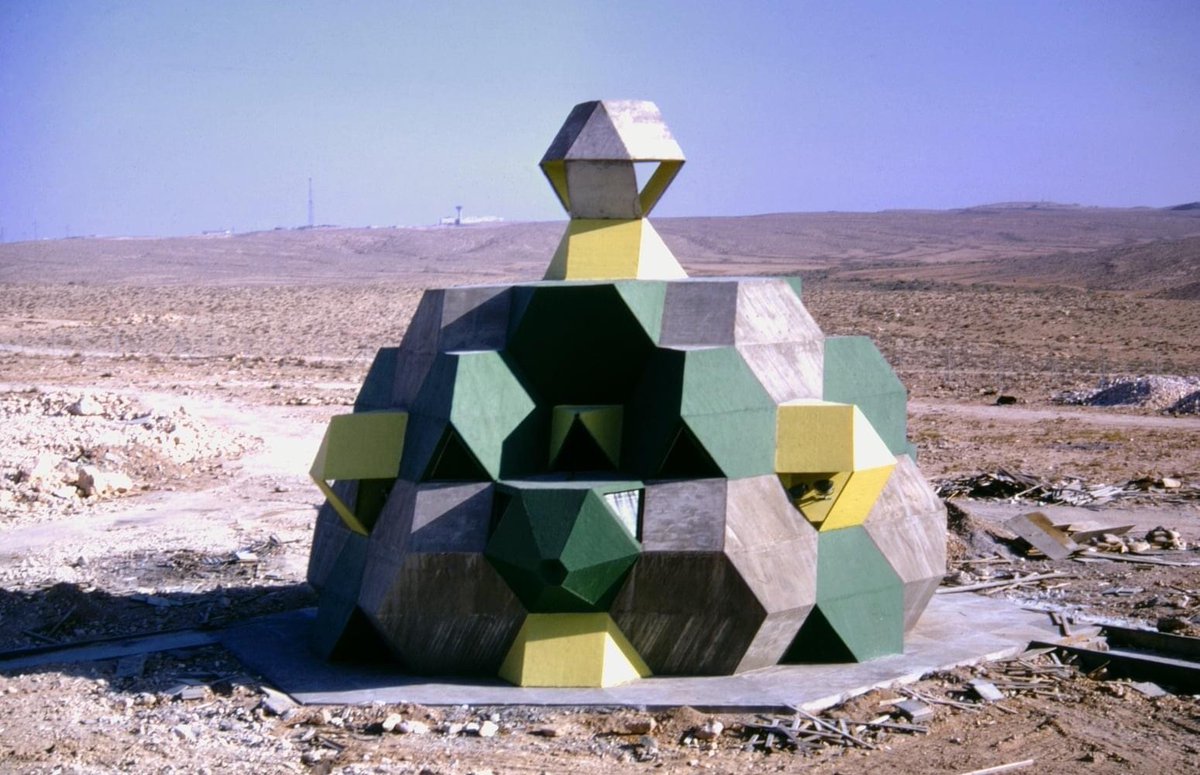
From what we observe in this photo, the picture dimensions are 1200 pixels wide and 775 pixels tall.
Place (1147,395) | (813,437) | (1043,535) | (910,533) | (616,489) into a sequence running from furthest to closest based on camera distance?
(1147,395), (1043,535), (910,533), (813,437), (616,489)

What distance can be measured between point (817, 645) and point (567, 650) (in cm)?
230

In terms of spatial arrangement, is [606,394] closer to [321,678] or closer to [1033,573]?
[321,678]

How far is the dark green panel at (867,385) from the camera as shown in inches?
532

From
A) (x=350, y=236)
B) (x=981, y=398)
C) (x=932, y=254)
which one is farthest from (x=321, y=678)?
(x=350, y=236)

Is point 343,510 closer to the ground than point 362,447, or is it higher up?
closer to the ground

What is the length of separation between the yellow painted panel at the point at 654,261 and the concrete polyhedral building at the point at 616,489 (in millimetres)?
66

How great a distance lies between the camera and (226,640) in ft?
46.0

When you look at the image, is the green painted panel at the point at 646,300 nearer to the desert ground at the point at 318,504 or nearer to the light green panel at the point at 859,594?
the light green panel at the point at 859,594

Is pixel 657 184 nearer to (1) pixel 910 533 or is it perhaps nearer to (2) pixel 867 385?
(2) pixel 867 385

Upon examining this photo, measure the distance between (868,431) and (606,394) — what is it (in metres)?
2.37

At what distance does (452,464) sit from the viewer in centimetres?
1253

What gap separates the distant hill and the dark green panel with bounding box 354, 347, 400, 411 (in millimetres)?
74255

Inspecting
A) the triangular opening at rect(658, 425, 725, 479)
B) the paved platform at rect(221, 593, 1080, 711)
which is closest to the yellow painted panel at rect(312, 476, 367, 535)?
the paved platform at rect(221, 593, 1080, 711)

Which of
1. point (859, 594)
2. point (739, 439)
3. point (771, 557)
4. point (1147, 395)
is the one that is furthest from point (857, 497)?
point (1147, 395)
